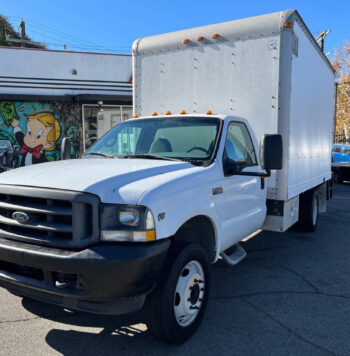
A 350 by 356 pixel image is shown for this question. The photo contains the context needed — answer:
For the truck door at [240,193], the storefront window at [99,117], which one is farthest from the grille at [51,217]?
the storefront window at [99,117]

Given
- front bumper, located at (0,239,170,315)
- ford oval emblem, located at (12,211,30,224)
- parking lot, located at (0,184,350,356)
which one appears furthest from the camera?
parking lot, located at (0,184,350,356)

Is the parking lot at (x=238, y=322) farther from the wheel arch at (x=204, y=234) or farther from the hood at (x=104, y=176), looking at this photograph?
the hood at (x=104, y=176)

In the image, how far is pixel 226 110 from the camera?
542 cm

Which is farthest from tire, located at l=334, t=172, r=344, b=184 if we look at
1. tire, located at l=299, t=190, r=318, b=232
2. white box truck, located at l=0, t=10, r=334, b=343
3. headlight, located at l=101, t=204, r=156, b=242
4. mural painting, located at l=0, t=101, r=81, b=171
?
headlight, located at l=101, t=204, r=156, b=242

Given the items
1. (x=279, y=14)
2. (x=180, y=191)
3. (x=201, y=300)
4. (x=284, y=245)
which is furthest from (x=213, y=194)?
(x=284, y=245)

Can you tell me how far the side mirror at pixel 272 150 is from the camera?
3.81 meters

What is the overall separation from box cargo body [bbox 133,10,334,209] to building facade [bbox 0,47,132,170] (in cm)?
917

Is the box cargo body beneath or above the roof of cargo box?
beneath

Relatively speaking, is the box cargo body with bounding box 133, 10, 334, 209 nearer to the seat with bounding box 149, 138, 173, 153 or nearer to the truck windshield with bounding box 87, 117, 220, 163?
the truck windshield with bounding box 87, 117, 220, 163

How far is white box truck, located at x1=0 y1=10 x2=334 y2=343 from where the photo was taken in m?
2.79

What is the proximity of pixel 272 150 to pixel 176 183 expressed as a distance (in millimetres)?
1203

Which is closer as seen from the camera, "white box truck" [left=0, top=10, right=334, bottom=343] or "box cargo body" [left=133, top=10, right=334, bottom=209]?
"white box truck" [left=0, top=10, right=334, bottom=343]

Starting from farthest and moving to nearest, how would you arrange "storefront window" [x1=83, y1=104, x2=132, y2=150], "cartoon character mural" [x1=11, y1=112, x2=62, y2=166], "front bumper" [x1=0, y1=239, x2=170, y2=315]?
1. "storefront window" [x1=83, y1=104, x2=132, y2=150]
2. "cartoon character mural" [x1=11, y1=112, x2=62, y2=166]
3. "front bumper" [x1=0, y1=239, x2=170, y2=315]

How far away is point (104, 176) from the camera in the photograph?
3.07 m
